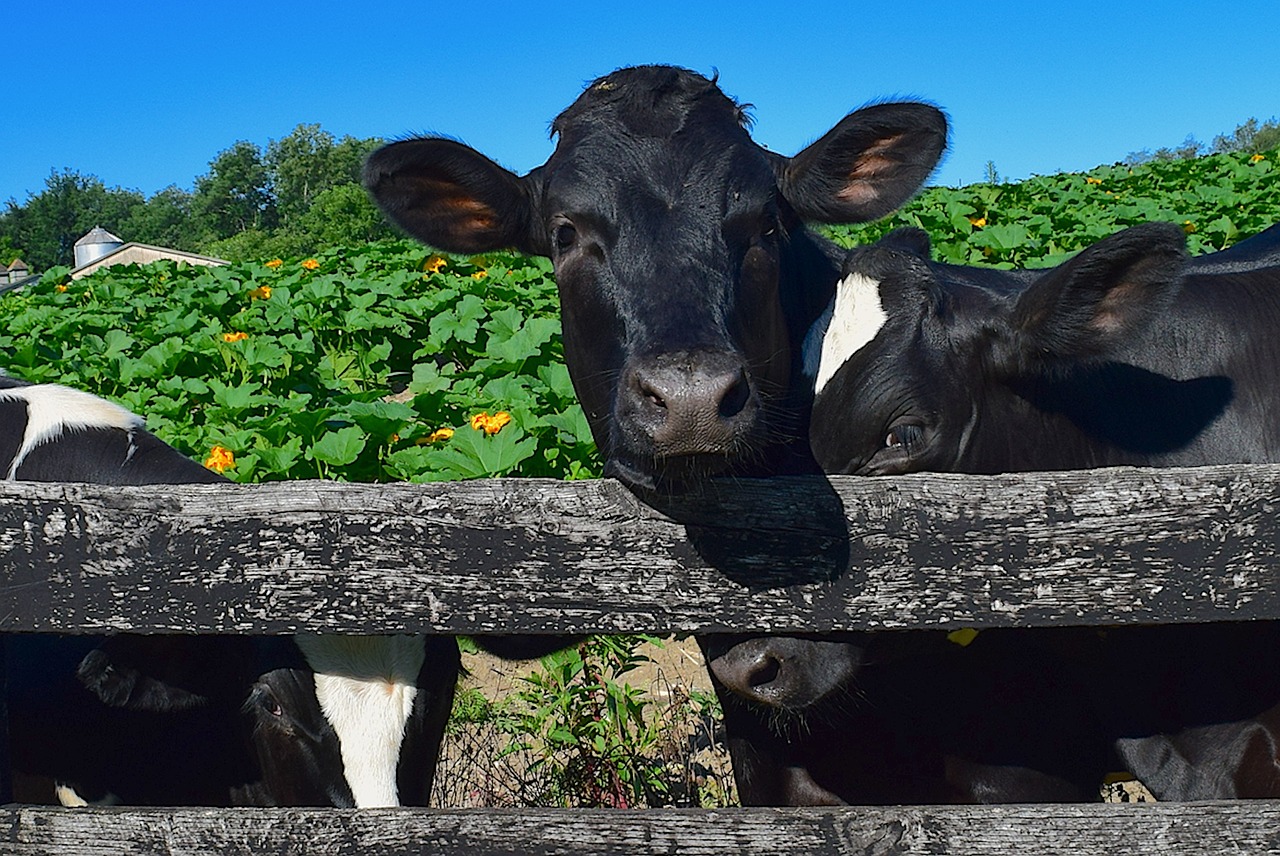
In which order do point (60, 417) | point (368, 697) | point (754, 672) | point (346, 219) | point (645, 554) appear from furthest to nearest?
point (346, 219) → point (60, 417) → point (368, 697) → point (754, 672) → point (645, 554)

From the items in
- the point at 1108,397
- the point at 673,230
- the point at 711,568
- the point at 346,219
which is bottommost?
the point at 711,568

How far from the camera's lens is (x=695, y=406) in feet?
6.61

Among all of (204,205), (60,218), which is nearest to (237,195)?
(204,205)

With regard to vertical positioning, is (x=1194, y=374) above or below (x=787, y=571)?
above

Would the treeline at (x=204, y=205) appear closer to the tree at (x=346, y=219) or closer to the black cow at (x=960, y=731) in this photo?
the tree at (x=346, y=219)

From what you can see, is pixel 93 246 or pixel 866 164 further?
pixel 93 246

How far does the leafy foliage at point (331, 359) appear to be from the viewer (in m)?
5.57

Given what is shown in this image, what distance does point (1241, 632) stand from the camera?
2691 mm

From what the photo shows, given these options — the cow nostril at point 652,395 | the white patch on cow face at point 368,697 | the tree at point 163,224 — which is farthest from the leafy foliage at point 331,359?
the tree at point 163,224

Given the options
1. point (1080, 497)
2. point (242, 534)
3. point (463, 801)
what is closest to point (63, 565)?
point (242, 534)

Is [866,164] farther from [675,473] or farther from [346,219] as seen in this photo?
[346,219]

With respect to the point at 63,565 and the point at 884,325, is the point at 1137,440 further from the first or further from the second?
the point at 63,565

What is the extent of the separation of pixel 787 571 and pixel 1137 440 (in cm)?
140

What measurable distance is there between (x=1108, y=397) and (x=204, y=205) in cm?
11516
